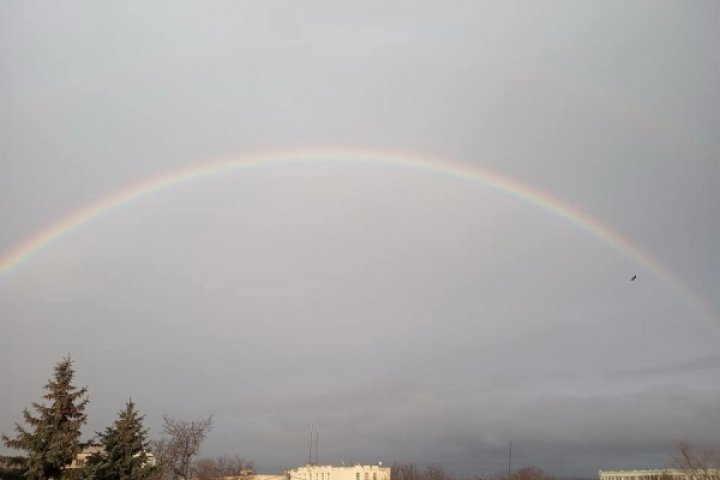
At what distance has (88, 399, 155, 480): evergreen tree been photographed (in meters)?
42.8

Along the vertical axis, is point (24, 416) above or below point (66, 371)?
below

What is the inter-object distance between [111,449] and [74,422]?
21.6ft

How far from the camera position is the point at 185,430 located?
9300cm

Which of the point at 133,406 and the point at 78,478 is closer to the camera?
the point at 78,478

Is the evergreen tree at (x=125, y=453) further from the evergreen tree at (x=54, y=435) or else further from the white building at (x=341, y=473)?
the white building at (x=341, y=473)

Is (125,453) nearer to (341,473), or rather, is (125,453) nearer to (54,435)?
(54,435)

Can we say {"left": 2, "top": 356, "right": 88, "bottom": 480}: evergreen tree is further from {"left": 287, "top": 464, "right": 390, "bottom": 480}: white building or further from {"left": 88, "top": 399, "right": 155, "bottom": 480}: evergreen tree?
{"left": 287, "top": 464, "right": 390, "bottom": 480}: white building

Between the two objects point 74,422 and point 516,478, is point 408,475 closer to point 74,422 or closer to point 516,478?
point 516,478

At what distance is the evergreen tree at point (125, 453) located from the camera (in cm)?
4284

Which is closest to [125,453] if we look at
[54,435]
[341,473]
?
[54,435]

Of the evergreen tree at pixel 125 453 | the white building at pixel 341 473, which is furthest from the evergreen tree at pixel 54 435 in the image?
the white building at pixel 341 473

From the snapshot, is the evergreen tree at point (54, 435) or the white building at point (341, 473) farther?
the white building at point (341, 473)

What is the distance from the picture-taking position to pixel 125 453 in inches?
1745

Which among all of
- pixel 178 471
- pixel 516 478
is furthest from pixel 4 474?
pixel 516 478
